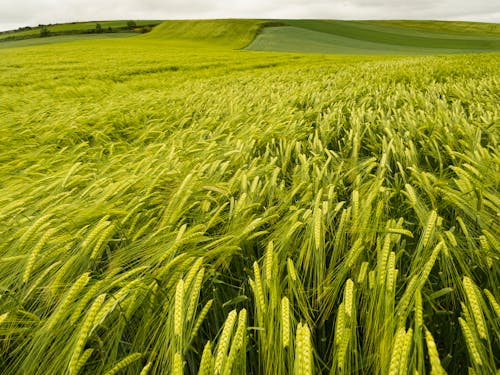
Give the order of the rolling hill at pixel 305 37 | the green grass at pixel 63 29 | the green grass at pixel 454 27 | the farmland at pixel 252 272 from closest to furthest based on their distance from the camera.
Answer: the farmland at pixel 252 272 < the rolling hill at pixel 305 37 < the green grass at pixel 63 29 < the green grass at pixel 454 27

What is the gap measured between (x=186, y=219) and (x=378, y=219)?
0.77 m

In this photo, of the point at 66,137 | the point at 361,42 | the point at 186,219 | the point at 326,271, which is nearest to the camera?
the point at 326,271

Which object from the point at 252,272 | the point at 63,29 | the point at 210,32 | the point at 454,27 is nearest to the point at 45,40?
the point at 63,29

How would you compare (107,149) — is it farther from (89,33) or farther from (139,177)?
(89,33)

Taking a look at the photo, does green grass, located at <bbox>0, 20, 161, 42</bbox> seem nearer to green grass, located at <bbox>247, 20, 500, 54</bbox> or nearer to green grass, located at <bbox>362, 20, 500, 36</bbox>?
green grass, located at <bbox>247, 20, 500, 54</bbox>

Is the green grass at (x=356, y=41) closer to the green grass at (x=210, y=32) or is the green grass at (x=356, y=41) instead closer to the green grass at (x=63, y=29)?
the green grass at (x=210, y=32)

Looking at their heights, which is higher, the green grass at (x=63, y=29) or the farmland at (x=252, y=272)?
the farmland at (x=252, y=272)

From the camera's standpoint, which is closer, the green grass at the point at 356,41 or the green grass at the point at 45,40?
the green grass at the point at 356,41

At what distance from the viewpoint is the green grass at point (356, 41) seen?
36375 millimetres

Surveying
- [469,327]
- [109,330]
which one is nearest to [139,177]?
[109,330]

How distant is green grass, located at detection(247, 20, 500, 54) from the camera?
36.4 metres

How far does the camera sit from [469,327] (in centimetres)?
79

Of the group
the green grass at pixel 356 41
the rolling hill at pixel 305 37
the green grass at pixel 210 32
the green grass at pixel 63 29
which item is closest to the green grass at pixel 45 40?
the rolling hill at pixel 305 37

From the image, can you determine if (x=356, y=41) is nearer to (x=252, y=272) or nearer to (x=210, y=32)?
(x=210, y=32)
